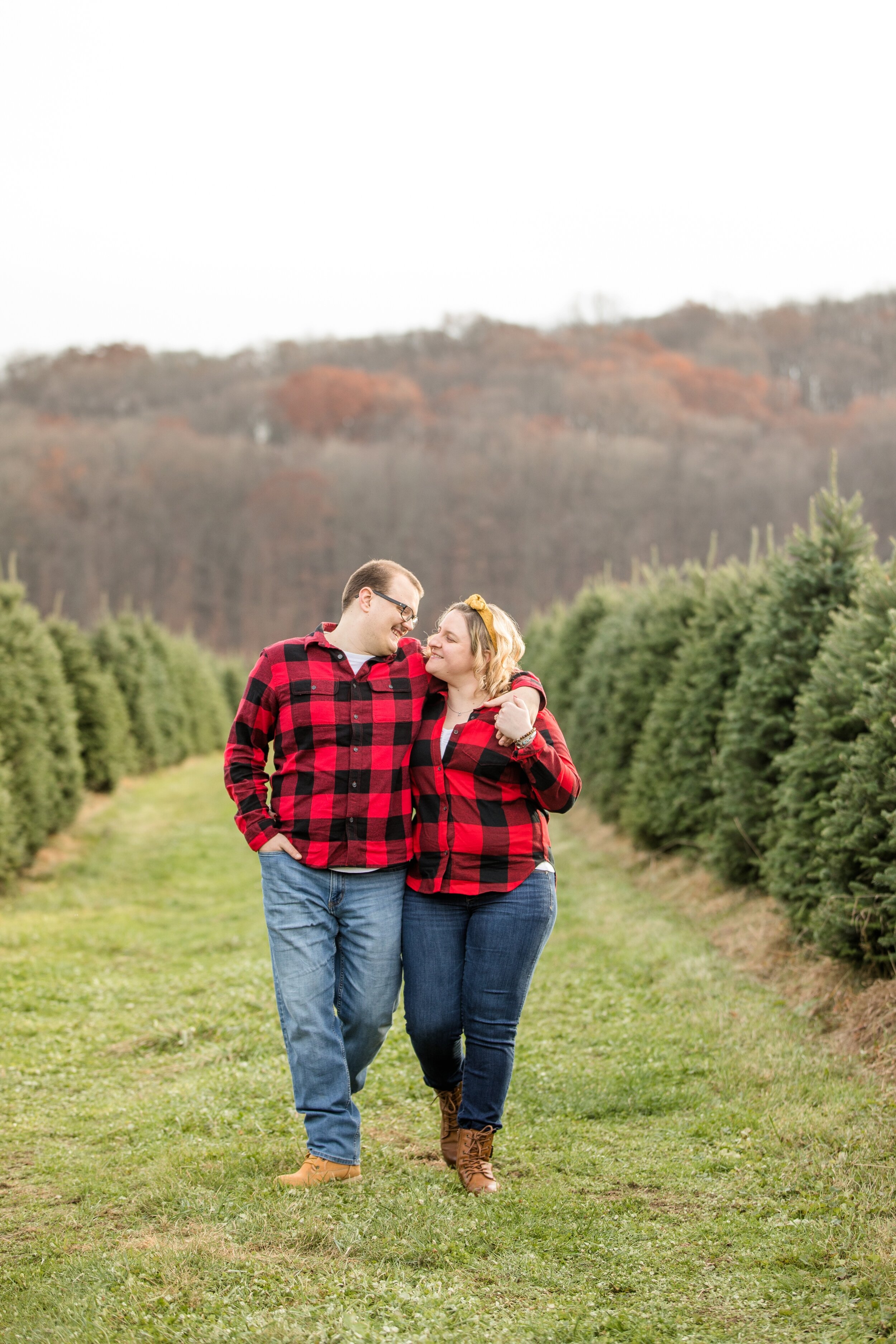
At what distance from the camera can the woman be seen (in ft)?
12.7

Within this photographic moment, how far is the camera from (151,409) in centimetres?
7569

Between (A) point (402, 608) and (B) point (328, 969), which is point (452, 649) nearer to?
(A) point (402, 608)

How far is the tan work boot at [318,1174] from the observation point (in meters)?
3.83

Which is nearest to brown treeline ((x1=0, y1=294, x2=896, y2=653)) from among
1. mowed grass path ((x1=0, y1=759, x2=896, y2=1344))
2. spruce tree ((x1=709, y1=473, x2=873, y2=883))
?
spruce tree ((x1=709, y1=473, x2=873, y2=883))

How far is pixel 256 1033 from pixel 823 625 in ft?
15.7

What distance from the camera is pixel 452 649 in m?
3.94

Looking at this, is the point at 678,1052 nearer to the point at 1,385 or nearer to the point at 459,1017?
the point at 459,1017

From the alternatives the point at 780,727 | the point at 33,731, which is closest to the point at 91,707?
the point at 33,731

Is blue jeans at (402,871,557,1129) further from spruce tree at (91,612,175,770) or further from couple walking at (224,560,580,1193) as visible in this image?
spruce tree at (91,612,175,770)

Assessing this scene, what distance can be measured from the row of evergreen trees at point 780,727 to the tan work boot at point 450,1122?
8.00 ft

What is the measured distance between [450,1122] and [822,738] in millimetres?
3579

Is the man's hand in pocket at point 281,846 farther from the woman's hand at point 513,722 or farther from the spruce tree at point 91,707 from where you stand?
the spruce tree at point 91,707

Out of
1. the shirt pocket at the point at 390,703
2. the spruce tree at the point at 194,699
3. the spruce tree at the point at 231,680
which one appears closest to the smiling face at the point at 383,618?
the shirt pocket at the point at 390,703

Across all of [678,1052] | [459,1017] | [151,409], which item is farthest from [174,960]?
[151,409]
